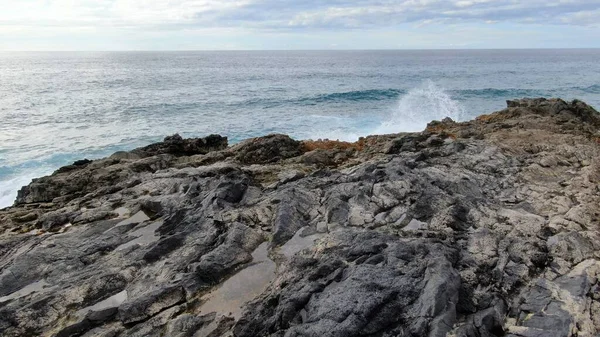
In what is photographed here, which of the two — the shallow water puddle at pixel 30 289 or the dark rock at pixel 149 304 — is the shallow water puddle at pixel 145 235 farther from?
the dark rock at pixel 149 304

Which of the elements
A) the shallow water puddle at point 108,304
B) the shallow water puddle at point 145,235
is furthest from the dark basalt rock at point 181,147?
the shallow water puddle at point 108,304

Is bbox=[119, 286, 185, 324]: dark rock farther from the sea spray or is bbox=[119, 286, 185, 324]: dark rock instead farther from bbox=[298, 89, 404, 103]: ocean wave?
bbox=[298, 89, 404, 103]: ocean wave

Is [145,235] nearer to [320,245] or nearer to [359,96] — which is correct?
[320,245]

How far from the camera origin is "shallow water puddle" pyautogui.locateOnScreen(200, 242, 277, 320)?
7.39 metres

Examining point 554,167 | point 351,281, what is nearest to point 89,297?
A: point 351,281

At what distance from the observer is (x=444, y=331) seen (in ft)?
19.6

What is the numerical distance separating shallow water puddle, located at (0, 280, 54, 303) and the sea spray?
85.0ft

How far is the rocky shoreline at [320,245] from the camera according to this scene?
6.62 metres

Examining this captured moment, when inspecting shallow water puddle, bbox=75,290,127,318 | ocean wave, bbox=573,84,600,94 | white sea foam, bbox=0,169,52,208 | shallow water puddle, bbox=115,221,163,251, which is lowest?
white sea foam, bbox=0,169,52,208

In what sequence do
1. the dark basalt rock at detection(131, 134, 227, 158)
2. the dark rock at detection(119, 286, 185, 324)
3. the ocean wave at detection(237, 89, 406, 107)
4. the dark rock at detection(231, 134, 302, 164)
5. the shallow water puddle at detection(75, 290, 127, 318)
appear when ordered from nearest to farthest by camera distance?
the dark rock at detection(119, 286, 185, 324)
the shallow water puddle at detection(75, 290, 127, 318)
the dark rock at detection(231, 134, 302, 164)
the dark basalt rock at detection(131, 134, 227, 158)
the ocean wave at detection(237, 89, 406, 107)

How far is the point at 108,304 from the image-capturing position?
7.58m

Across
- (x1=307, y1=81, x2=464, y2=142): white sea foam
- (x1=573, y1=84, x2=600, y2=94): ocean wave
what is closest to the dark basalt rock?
(x1=307, y1=81, x2=464, y2=142): white sea foam

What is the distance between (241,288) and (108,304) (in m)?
2.49

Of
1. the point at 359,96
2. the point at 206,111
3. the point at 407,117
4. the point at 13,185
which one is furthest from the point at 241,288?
the point at 359,96
